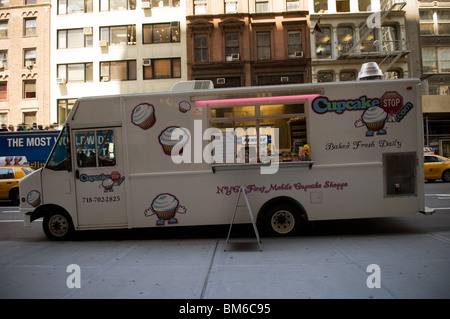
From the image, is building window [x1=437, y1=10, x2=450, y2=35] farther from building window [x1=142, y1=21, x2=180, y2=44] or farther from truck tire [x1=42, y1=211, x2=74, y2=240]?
truck tire [x1=42, y1=211, x2=74, y2=240]

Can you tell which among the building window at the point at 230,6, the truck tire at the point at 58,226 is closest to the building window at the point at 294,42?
the building window at the point at 230,6

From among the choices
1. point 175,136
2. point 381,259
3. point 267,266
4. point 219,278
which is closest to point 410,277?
point 381,259

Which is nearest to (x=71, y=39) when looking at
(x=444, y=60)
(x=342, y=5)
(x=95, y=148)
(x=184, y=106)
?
(x=342, y=5)

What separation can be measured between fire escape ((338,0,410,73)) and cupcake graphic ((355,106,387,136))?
18.4m

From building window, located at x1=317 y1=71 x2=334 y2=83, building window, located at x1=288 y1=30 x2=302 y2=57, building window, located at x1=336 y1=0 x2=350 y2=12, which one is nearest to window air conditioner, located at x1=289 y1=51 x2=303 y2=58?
building window, located at x1=288 y1=30 x2=302 y2=57

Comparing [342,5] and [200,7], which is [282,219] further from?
[342,5]

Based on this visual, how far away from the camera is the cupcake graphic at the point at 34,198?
7.05 meters

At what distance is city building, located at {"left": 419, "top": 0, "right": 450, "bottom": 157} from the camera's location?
82.1 feet

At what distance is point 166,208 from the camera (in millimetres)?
6855

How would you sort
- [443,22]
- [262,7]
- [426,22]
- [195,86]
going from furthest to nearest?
[443,22]
[426,22]
[262,7]
[195,86]

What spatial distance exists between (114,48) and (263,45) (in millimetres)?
11376

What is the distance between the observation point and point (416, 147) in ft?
22.1
